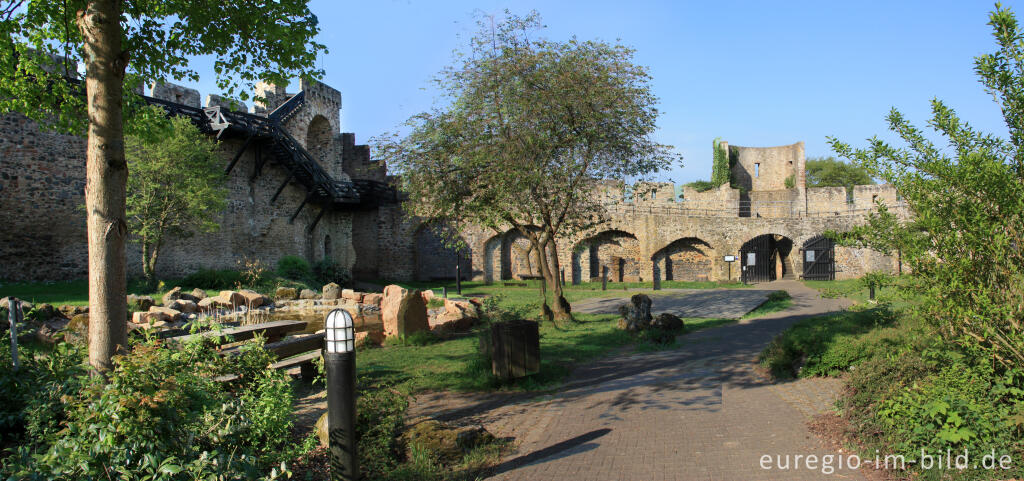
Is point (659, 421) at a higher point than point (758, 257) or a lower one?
lower

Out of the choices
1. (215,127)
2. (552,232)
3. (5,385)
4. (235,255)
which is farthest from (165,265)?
(5,385)

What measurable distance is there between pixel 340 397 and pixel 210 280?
18.8 metres

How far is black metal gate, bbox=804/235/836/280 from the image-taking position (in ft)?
97.6

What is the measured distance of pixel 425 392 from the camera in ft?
24.7

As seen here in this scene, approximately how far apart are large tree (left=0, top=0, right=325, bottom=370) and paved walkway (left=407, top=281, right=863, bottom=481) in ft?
11.2

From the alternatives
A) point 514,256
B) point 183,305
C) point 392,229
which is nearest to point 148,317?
point 183,305

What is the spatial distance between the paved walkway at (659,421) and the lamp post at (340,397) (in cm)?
129

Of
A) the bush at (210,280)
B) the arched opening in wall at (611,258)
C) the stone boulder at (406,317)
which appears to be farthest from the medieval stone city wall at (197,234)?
the arched opening in wall at (611,258)

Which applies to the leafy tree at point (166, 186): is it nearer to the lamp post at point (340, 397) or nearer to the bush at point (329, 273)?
the bush at point (329, 273)

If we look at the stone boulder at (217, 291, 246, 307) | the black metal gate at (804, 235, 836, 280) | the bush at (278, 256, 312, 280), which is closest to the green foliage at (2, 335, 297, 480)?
the stone boulder at (217, 291, 246, 307)

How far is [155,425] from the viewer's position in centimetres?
354

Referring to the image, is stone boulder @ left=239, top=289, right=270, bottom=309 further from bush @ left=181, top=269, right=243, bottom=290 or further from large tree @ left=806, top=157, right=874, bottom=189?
large tree @ left=806, top=157, right=874, bottom=189

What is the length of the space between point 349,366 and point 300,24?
4931mm

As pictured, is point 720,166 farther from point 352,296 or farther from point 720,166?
point 352,296
